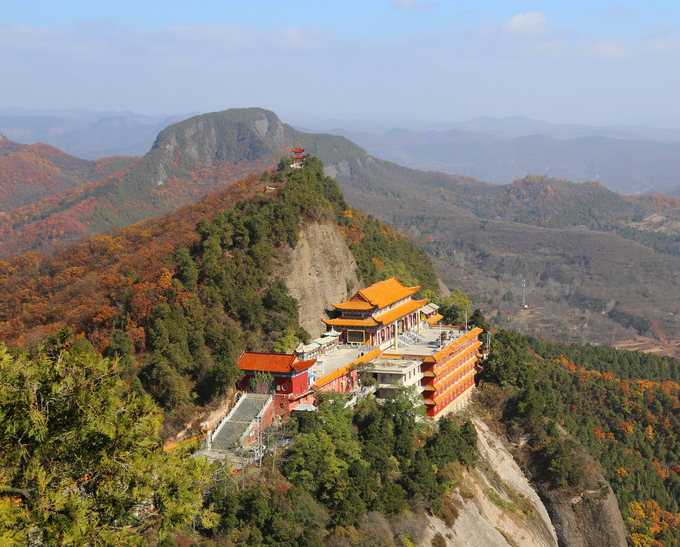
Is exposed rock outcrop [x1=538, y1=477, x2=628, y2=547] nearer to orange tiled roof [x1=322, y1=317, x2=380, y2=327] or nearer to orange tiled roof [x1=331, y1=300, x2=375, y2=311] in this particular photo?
orange tiled roof [x1=322, y1=317, x2=380, y2=327]

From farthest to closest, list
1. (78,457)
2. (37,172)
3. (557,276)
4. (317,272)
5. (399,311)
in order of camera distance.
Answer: (37,172)
(557,276)
(317,272)
(399,311)
(78,457)

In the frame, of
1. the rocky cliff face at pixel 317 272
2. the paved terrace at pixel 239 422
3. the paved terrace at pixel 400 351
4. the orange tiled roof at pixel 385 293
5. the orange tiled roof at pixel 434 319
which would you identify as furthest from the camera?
the orange tiled roof at pixel 434 319

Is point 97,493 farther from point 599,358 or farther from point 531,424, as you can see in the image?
point 599,358

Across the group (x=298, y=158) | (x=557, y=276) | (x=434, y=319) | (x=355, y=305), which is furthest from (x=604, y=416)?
(x=557, y=276)

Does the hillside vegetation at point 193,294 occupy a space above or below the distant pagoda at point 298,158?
below

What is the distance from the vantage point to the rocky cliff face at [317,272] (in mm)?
41188

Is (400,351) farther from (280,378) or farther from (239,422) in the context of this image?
(239,422)

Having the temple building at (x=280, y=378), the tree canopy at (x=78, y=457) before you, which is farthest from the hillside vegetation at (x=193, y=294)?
the tree canopy at (x=78, y=457)

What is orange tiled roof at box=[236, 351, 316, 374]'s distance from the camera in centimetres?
3209

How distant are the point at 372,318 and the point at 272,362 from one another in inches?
348

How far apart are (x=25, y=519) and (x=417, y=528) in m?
19.4

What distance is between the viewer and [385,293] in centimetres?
4316

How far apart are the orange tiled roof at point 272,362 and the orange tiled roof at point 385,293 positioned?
909 cm

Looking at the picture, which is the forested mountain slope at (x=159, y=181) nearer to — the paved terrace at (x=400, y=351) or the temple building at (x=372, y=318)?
the paved terrace at (x=400, y=351)
